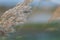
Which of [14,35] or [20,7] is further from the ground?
[20,7]

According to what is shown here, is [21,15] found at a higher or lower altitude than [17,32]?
higher

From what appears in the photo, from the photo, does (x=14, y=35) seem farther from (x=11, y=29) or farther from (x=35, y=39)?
(x=35, y=39)

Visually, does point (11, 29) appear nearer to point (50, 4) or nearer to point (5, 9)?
point (5, 9)

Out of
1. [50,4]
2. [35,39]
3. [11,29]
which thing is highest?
[50,4]

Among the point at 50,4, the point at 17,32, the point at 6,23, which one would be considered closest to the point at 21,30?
the point at 17,32

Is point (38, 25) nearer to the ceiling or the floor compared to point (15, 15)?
nearer to the floor

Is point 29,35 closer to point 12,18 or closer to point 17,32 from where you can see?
point 17,32

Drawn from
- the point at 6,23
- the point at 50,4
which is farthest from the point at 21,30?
the point at 50,4

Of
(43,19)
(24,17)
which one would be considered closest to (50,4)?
(43,19)
